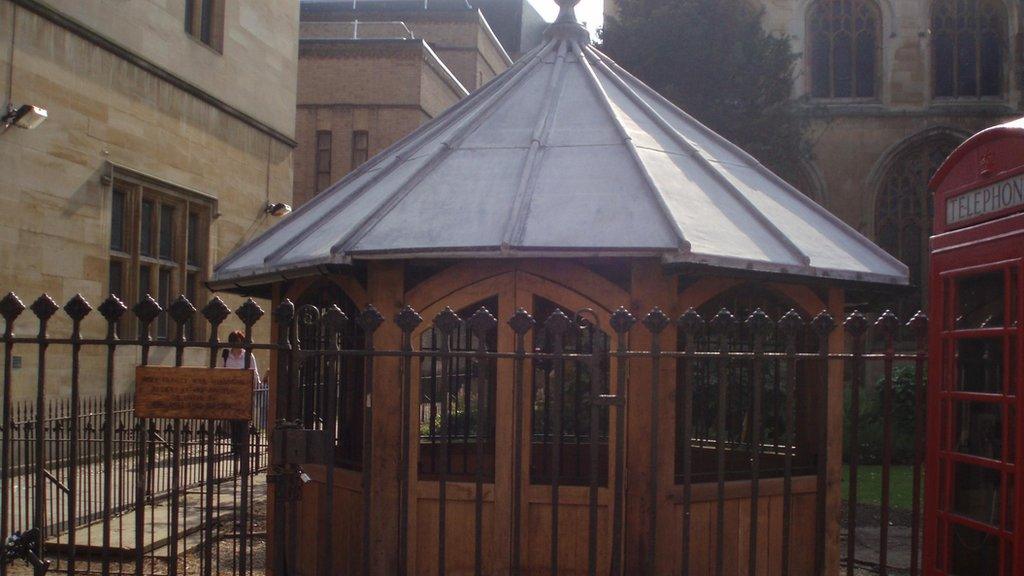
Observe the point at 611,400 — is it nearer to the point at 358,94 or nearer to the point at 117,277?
the point at 117,277

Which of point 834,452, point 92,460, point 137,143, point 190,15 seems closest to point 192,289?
point 137,143

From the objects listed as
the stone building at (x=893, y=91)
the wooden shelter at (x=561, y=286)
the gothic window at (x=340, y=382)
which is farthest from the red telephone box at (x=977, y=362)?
the stone building at (x=893, y=91)

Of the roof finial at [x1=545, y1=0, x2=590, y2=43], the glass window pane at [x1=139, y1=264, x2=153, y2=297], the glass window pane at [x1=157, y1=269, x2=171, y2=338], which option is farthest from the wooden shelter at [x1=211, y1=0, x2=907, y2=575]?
the glass window pane at [x1=157, y1=269, x2=171, y2=338]

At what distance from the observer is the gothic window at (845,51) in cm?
3206

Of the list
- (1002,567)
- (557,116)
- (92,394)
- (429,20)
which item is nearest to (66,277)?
(92,394)

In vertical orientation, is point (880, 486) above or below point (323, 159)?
below

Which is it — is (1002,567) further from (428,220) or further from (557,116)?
(557,116)

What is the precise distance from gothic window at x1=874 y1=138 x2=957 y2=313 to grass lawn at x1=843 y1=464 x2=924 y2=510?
48.3 ft

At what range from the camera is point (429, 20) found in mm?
41344

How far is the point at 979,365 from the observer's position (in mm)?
4926

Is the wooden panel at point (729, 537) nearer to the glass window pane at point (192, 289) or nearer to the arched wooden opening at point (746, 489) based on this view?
the arched wooden opening at point (746, 489)

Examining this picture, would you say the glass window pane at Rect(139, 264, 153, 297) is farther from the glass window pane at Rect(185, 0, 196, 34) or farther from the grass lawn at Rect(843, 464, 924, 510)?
the grass lawn at Rect(843, 464, 924, 510)

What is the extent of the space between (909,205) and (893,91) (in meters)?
3.56

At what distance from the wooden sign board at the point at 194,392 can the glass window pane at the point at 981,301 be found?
138 inches
